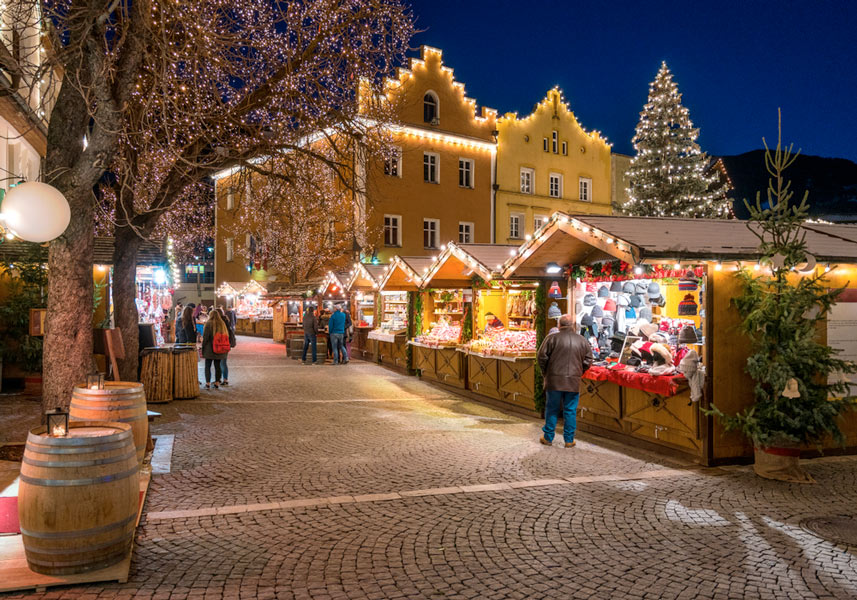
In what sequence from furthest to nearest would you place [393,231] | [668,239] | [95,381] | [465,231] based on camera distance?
1. [465,231]
2. [393,231]
3. [668,239]
4. [95,381]

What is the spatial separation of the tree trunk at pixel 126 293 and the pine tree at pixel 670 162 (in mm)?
19122

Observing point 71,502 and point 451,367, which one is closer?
point 71,502

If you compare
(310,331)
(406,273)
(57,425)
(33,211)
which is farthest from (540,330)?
(310,331)

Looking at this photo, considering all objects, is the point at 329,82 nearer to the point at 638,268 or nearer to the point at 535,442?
the point at 638,268

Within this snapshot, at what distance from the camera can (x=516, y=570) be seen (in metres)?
4.29

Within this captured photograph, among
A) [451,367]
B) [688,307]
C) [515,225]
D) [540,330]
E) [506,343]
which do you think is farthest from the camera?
[515,225]

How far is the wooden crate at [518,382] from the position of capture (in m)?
10.4

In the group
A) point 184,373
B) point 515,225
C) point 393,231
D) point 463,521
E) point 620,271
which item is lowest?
point 463,521

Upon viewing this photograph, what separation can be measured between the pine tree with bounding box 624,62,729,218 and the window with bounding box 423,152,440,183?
31.1 ft

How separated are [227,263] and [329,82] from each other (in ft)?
103

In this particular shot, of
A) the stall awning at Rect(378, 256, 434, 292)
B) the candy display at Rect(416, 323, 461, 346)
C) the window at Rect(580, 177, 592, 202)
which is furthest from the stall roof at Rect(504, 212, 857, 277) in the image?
the window at Rect(580, 177, 592, 202)

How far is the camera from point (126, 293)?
10.2 meters

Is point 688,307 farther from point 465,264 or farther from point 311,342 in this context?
point 311,342

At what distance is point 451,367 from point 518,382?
9.61 feet
